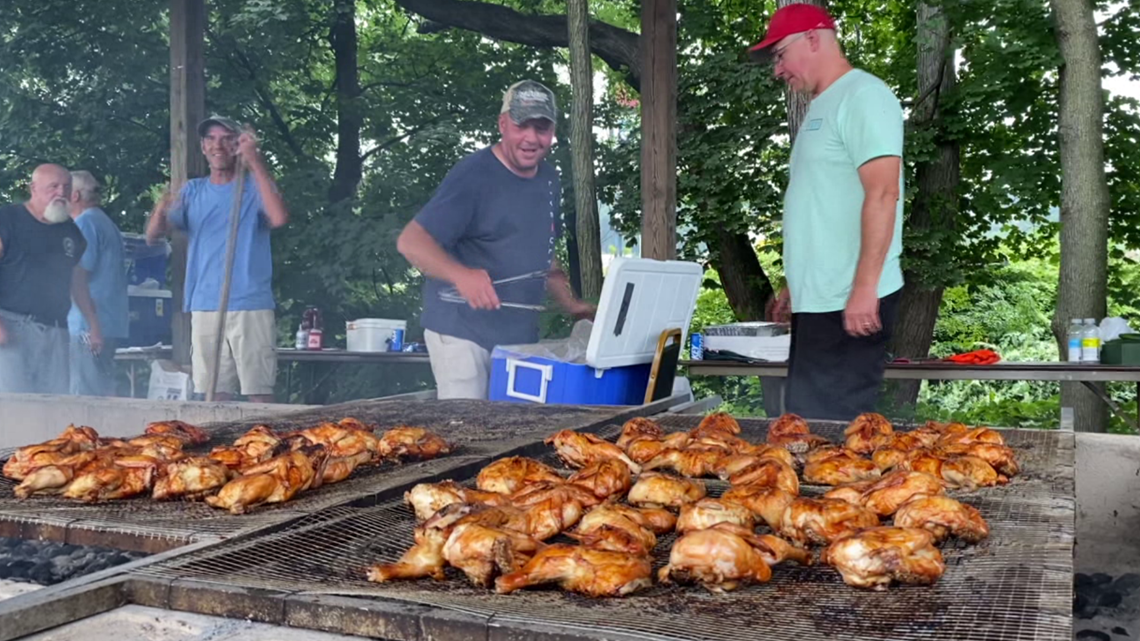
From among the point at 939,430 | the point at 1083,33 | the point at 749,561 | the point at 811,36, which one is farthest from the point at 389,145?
the point at 749,561

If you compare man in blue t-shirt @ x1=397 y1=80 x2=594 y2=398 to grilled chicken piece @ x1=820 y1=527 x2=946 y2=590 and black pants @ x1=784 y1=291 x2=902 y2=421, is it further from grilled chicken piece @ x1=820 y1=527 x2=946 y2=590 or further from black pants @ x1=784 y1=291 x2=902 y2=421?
grilled chicken piece @ x1=820 y1=527 x2=946 y2=590

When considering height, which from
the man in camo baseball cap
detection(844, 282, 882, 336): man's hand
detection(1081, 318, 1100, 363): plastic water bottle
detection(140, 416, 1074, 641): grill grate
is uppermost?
the man in camo baseball cap

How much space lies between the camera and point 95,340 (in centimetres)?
765

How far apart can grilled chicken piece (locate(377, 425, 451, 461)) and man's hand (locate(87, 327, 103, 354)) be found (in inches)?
220

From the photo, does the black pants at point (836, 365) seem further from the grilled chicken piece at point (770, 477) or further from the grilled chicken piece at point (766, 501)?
the grilled chicken piece at point (766, 501)

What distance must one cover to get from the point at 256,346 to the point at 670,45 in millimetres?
3427

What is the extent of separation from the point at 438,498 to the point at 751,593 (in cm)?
77

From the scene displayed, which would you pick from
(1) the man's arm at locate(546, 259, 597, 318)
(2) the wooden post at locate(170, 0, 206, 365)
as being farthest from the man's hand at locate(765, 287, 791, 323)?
(2) the wooden post at locate(170, 0, 206, 365)

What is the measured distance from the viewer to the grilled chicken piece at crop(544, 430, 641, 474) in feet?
8.91

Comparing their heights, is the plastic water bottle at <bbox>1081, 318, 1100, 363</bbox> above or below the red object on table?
above

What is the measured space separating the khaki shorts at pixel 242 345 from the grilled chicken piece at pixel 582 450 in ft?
14.5

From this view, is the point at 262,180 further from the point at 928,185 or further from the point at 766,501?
the point at 928,185

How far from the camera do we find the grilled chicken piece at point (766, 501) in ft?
6.72

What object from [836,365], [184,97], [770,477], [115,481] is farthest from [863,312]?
[184,97]
